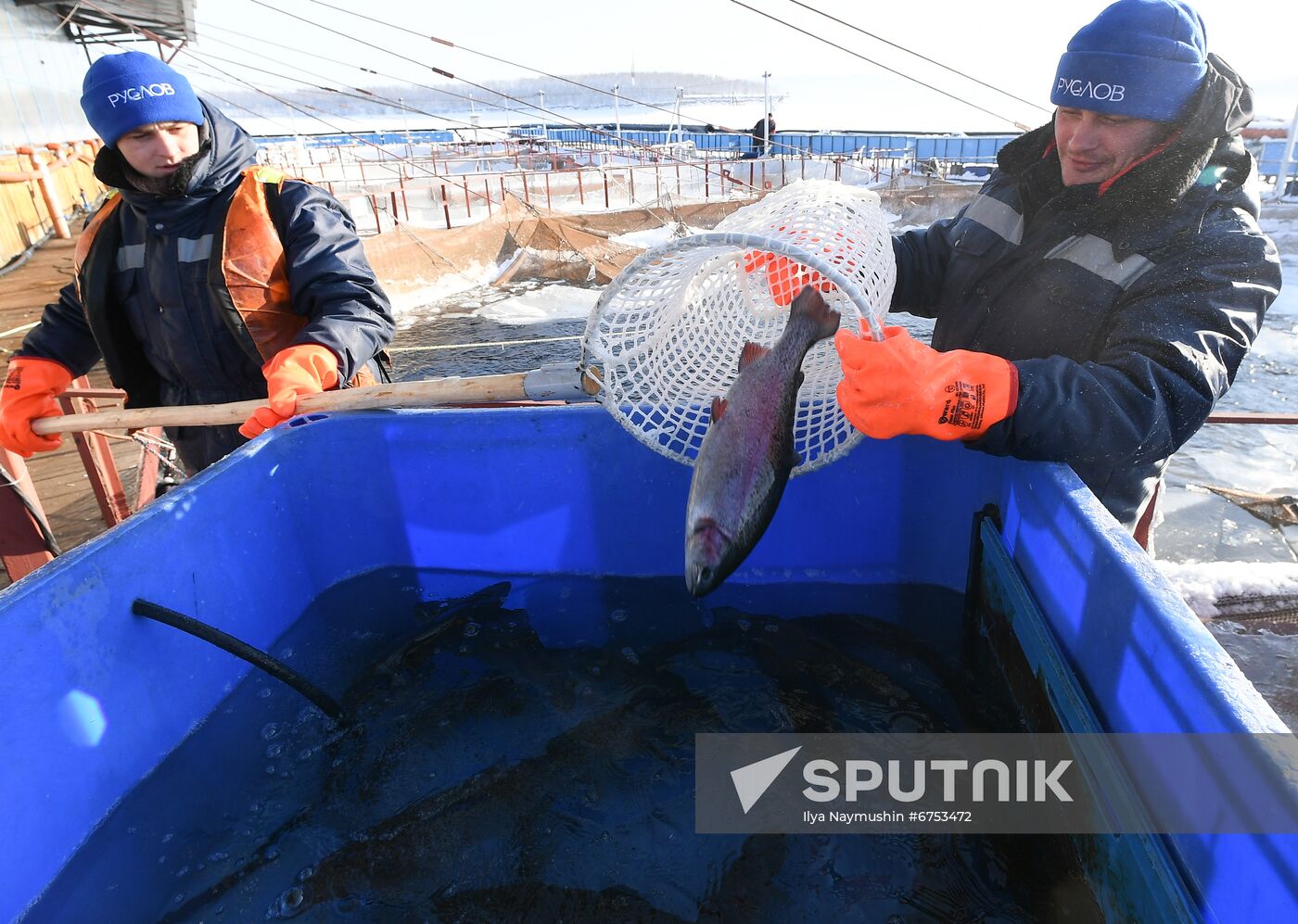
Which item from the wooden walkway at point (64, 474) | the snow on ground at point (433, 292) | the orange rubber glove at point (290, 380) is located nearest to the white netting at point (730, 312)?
the orange rubber glove at point (290, 380)

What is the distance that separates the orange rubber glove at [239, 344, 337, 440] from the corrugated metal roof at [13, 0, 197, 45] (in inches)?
759

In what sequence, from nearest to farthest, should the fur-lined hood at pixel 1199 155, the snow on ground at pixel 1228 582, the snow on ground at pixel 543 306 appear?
the fur-lined hood at pixel 1199 155 < the snow on ground at pixel 1228 582 < the snow on ground at pixel 543 306

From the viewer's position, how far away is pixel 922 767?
2.13 meters

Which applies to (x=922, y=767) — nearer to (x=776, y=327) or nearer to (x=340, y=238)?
(x=776, y=327)

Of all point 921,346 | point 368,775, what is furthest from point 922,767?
point 368,775

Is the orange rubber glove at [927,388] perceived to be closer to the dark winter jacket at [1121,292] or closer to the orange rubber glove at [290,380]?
the dark winter jacket at [1121,292]

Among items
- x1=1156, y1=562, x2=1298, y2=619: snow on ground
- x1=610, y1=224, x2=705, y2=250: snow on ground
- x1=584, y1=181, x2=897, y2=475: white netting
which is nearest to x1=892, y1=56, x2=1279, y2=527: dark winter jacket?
x1=584, y1=181, x2=897, y2=475: white netting

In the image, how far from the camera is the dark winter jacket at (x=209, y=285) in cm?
299

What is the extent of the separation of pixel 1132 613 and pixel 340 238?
122 inches

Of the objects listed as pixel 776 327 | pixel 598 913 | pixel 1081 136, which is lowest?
pixel 598 913

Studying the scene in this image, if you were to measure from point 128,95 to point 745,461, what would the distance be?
107 inches

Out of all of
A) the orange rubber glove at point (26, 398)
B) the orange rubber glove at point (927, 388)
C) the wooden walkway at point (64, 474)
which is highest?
the orange rubber glove at point (927, 388)

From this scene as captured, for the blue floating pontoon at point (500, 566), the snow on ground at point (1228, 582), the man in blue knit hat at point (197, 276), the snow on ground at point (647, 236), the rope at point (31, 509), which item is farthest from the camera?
the snow on ground at point (647, 236)

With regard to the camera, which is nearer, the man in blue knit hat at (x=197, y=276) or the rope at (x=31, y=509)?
the man in blue knit hat at (x=197, y=276)
